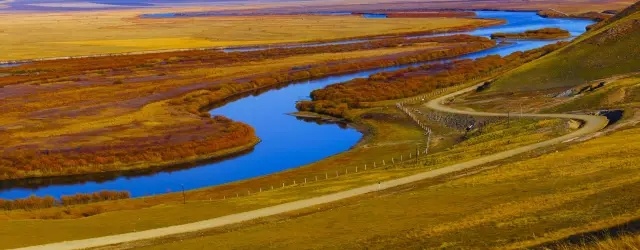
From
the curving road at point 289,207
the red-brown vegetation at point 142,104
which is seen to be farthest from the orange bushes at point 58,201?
the curving road at point 289,207

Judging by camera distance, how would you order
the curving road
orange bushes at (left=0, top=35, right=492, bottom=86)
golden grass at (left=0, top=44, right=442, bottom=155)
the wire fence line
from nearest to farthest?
the curving road
the wire fence line
golden grass at (left=0, top=44, right=442, bottom=155)
orange bushes at (left=0, top=35, right=492, bottom=86)

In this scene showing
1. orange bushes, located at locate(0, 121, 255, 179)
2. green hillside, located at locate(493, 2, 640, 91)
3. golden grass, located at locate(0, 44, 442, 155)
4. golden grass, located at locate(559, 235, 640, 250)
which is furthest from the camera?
green hillside, located at locate(493, 2, 640, 91)

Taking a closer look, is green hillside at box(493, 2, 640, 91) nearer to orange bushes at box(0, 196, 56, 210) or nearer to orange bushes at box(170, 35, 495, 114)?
orange bushes at box(170, 35, 495, 114)

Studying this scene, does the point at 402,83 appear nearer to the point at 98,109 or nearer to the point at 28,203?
the point at 98,109

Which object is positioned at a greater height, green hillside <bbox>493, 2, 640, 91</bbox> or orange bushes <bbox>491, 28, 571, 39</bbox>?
green hillside <bbox>493, 2, 640, 91</bbox>

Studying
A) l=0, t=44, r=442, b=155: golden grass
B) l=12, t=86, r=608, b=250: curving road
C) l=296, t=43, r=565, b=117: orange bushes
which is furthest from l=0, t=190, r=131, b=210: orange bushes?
l=296, t=43, r=565, b=117: orange bushes

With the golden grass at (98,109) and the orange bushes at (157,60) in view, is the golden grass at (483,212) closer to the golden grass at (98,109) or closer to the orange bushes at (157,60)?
the golden grass at (98,109)
